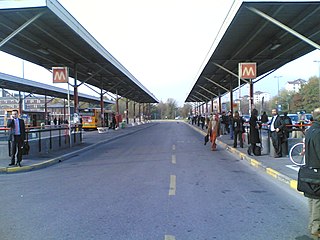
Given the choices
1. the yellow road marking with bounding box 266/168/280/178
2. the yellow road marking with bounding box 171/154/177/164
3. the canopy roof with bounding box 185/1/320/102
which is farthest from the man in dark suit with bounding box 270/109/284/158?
the yellow road marking with bounding box 171/154/177/164

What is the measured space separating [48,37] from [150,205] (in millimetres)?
13571

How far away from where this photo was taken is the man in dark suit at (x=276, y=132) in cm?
1341

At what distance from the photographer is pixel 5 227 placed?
19.5 ft

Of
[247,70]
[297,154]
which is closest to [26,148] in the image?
[247,70]

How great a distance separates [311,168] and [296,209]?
86.5 inches

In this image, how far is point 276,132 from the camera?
1361cm

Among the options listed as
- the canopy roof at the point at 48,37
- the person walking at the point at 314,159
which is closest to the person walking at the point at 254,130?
the canopy roof at the point at 48,37

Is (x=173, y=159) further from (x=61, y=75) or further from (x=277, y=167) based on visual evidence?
(x=61, y=75)

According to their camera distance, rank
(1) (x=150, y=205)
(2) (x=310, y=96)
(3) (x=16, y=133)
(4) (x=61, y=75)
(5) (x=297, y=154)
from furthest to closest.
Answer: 1. (2) (x=310, y=96)
2. (4) (x=61, y=75)
3. (3) (x=16, y=133)
4. (5) (x=297, y=154)
5. (1) (x=150, y=205)

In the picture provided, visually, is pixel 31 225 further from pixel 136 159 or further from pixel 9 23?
pixel 9 23

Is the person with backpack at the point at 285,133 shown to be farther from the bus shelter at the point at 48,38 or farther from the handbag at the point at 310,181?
the bus shelter at the point at 48,38

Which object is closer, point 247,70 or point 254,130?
point 254,130

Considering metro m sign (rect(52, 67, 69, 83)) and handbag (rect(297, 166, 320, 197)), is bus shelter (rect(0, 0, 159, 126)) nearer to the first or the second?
→ metro m sign (rect(52, 67, 69, 83))

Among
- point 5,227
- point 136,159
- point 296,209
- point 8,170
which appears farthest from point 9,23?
point 296,209
